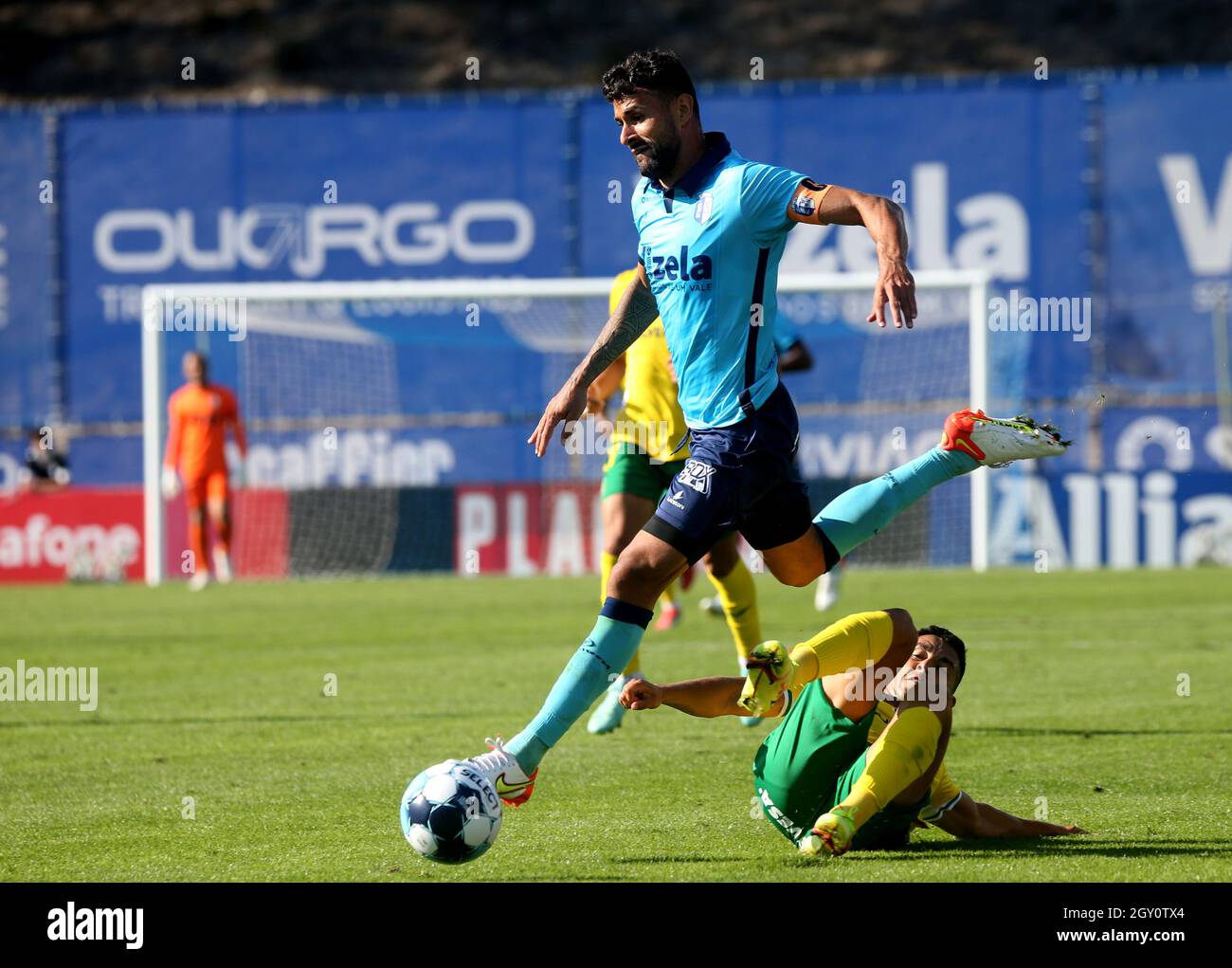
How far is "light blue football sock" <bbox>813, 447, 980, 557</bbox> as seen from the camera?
20.5ft

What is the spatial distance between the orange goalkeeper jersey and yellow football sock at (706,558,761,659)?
12.3 meters

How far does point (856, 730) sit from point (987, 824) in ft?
1.78

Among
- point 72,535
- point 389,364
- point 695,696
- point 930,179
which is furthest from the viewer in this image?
point 389,364

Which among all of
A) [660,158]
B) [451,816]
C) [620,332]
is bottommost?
[451,816]

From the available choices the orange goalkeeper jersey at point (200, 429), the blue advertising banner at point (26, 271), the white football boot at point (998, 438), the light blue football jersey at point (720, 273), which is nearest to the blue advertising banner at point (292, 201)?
the blue advertising banner at point (26, 271)

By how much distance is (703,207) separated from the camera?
5.76 metres

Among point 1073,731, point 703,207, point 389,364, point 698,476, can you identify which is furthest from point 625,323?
point 389,364

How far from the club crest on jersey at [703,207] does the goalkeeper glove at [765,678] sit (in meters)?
1.39

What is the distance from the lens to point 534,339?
23.5 metres

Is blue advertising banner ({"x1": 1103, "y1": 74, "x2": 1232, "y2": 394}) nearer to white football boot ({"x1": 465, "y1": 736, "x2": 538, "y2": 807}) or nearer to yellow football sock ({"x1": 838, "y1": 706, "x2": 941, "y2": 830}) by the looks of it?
yellow football sock ({"x1": 838, "y1": 706, "x2": 941, "y2": 830})

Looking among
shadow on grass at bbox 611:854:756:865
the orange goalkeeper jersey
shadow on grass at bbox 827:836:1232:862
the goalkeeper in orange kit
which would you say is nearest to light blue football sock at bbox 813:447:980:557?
shadow on grass at bbox 827:836:1232:862

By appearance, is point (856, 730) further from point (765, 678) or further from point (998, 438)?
point (998, 438)

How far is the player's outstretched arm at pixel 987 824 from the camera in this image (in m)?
5.69
